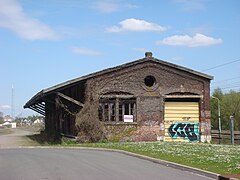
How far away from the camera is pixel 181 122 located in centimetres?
3541

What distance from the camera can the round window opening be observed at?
115 ft

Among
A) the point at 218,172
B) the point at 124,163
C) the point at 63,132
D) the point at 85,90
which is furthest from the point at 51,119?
the point at 218,172

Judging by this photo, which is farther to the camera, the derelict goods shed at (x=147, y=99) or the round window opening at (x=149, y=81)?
the round window opening at (x=149, y=81)

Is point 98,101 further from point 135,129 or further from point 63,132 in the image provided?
point 63,132

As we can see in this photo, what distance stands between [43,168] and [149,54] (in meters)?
21.5

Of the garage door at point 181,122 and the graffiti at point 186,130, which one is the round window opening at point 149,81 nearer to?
the garage door at point 181,122

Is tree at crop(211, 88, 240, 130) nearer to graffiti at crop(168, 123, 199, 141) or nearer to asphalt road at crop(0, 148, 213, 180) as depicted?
graffiti at crop(168, 123, 199, 141)

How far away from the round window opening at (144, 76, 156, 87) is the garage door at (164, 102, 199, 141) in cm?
198

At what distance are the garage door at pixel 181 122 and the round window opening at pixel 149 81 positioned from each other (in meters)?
1.98

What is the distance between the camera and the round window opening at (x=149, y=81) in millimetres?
35072

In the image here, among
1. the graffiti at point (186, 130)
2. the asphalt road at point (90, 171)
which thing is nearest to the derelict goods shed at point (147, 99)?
the graffiti at point (186, 130)

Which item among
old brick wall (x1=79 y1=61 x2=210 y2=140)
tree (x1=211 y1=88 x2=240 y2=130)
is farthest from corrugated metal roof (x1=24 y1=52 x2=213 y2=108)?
tree (x1=211 y1=88 x2=240 y2=130)

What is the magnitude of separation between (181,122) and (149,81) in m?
4.19

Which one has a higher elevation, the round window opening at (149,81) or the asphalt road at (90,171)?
the round window opening at (149,81)
